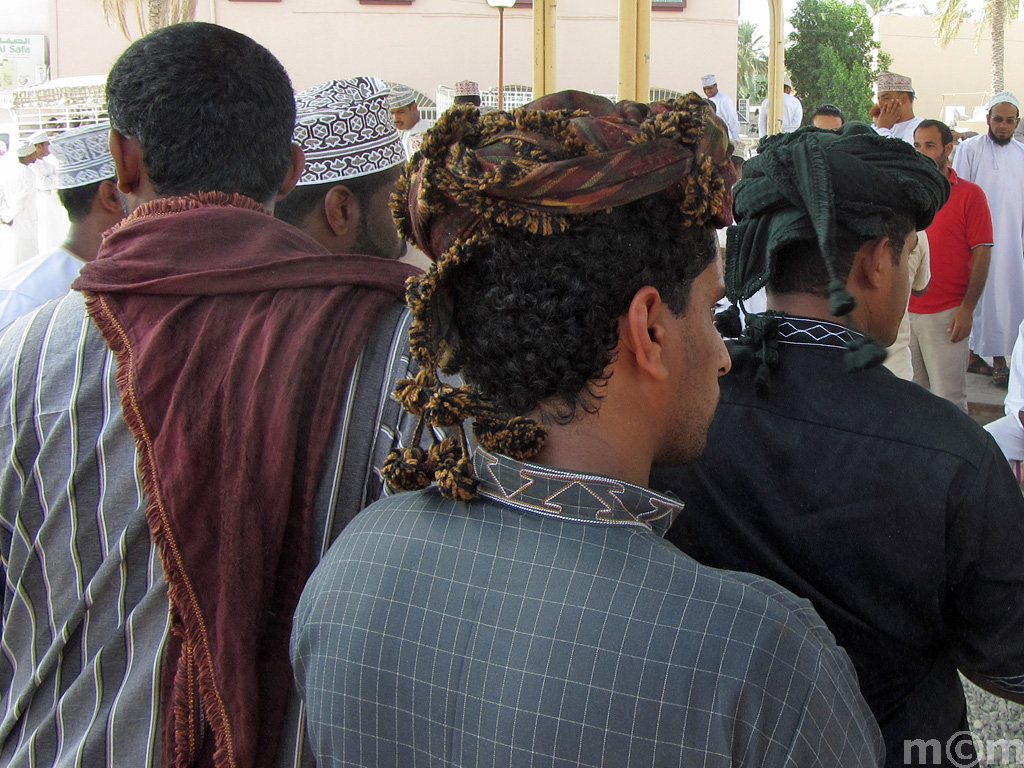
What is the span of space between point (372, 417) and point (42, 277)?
2115 mm

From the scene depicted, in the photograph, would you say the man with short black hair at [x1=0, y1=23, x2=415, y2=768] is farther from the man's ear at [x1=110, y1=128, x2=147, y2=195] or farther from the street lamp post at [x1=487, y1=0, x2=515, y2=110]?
the street lamp post at [x1=487, y1=0, x2=515, y2=110]

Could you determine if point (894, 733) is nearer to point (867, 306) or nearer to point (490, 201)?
point (867, 306)

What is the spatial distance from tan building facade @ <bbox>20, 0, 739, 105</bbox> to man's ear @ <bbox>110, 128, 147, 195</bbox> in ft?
70.4

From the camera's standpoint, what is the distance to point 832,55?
35500 millimetres

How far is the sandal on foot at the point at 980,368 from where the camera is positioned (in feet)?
25.0

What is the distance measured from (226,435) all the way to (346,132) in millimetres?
1496

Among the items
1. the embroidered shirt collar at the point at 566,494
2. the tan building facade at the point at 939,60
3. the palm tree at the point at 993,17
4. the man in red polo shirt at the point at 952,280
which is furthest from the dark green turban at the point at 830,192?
the tan building facade at the point at 939,60

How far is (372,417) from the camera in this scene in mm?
1474

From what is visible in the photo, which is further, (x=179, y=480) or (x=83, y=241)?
(x=83, y=241)

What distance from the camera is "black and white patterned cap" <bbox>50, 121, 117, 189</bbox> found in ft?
11.0

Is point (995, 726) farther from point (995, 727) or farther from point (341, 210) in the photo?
point (341, 210)

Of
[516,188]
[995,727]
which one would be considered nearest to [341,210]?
[516,188]

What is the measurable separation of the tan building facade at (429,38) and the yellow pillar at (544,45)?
18176mm

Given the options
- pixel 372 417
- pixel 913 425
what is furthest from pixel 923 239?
pixel 372 417
